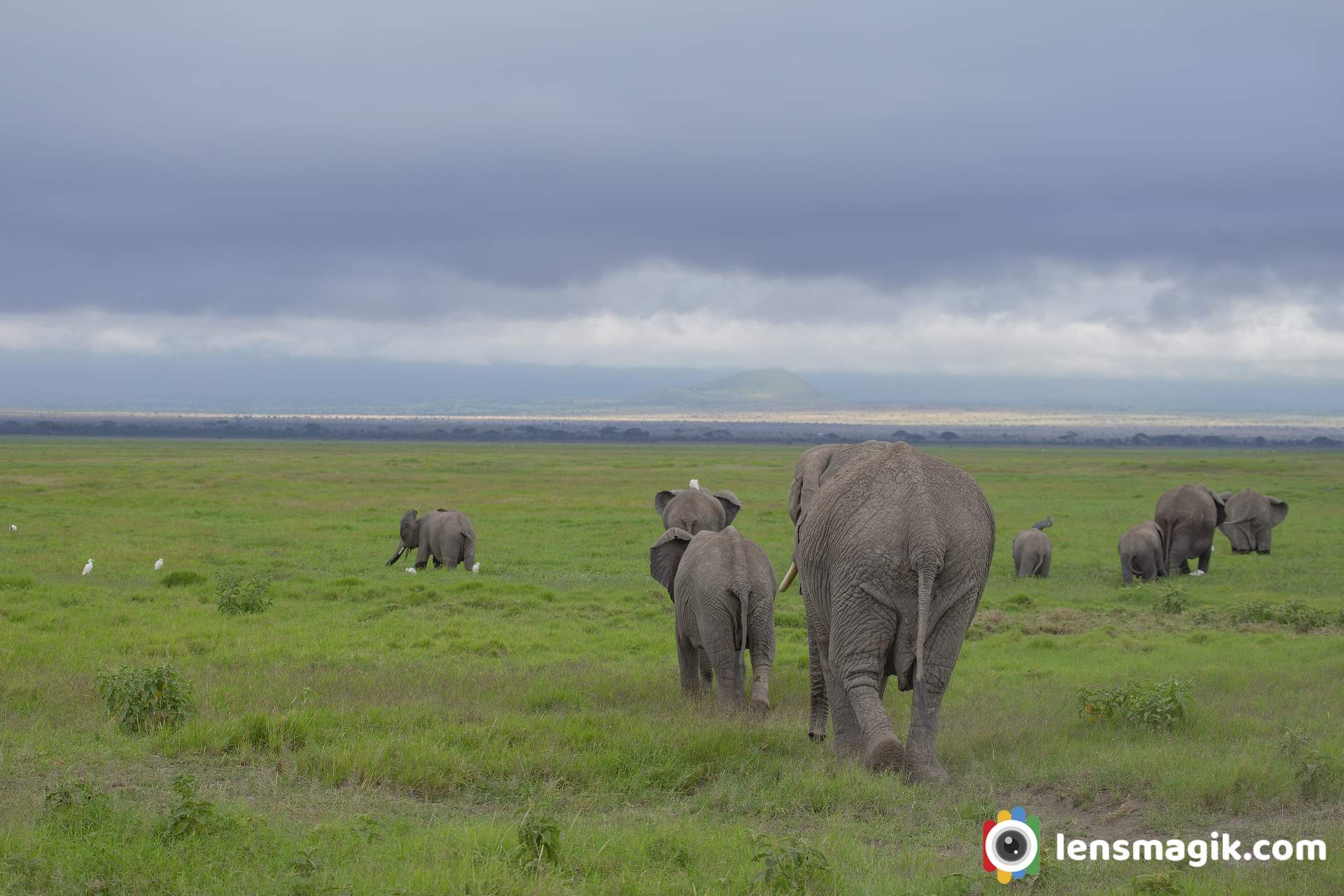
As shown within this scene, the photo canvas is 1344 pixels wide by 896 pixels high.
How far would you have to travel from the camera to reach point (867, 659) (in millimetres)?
9109

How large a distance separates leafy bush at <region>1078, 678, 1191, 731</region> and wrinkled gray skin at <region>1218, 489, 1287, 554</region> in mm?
20758

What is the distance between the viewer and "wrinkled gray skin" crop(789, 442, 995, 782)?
885 cm

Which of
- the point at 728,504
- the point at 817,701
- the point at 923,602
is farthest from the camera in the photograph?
the point at 728,504

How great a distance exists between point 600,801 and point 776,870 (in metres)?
2.52

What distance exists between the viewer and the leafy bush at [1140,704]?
11.1m

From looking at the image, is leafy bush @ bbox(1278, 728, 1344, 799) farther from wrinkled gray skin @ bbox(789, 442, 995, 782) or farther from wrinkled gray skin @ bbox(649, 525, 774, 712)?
wrinkled gray skin @ bbox(649, 525, 774, 712)

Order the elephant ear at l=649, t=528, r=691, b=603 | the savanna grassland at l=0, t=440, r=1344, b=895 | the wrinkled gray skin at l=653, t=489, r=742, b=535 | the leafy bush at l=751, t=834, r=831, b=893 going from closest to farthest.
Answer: the leafy bush at l=751, t=834, r=831, b=893 → the savanna grassland at l=0, t=440, r=1344, b=895 → the elephant ear at l=649, t=528, r=691, b=603 → the wrinkled gray skin at l=653, t=489, r=742, b=535

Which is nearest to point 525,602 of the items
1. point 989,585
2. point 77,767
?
point 989,585

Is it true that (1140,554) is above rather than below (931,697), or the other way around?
below

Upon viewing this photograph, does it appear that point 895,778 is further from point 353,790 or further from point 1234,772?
point 353,790

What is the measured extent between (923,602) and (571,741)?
11.2 feet

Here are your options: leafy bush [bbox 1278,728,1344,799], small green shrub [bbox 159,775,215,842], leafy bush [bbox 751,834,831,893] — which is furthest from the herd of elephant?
small green shrub [bbox 159,775,215,842]

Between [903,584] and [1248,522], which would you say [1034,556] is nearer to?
[1248,522]

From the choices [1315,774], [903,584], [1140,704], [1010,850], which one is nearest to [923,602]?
[903,584]
